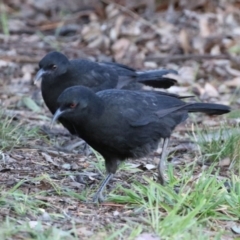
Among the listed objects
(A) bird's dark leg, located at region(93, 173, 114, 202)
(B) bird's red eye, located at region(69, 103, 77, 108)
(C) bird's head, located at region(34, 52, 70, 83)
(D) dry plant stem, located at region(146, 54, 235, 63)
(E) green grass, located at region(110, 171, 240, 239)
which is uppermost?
(B) bird's red eye, located at region(69, 103, 77, 108)

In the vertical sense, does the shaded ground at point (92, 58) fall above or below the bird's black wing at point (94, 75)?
below

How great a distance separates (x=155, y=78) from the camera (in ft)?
26.4

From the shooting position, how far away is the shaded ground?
536 centimetres

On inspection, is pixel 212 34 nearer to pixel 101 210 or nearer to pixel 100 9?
pixel 100 9

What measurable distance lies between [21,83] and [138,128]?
4.10m

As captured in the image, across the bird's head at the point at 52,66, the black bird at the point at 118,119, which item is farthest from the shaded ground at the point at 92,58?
the bird's head at the point at 52,66

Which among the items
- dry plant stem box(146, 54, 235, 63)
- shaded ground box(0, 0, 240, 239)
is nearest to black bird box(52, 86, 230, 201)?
shaded ground box(0, 0, 240, 239)

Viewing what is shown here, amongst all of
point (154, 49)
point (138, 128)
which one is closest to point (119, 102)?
point (138, 128)

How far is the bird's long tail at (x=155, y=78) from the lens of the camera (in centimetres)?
793

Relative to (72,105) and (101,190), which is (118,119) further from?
(101,190)

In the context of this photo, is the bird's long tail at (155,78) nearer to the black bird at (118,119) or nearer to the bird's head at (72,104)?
the black bird at (118,119)

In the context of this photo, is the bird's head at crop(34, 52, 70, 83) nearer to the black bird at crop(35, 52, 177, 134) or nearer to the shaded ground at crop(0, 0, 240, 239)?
the black bird at crop(35, 52, 177, 134)

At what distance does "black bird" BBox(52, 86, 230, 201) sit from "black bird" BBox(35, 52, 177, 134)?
1090mm

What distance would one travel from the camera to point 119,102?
6.01m
